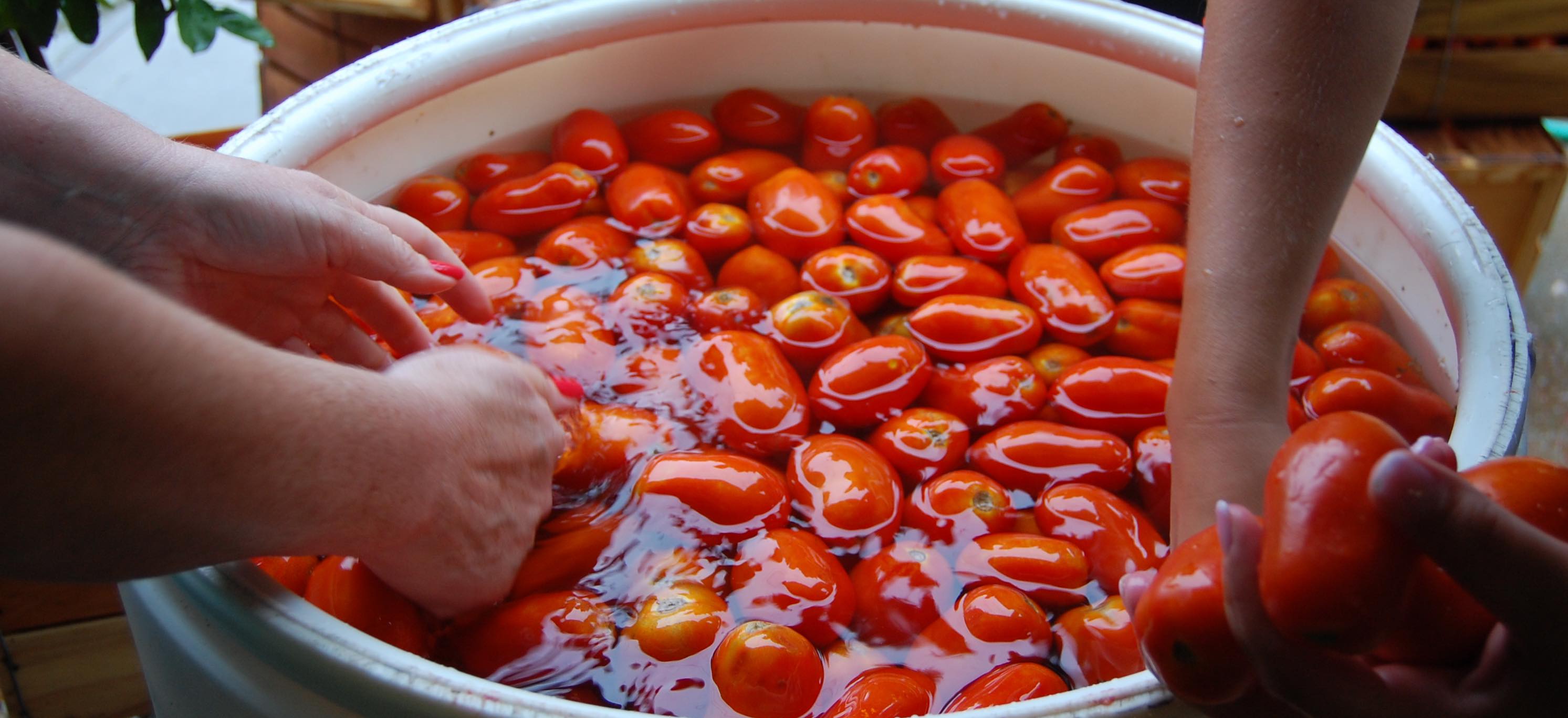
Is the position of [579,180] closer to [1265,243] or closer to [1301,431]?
[1265,243]

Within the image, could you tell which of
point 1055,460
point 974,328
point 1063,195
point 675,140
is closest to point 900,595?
point 1055,460

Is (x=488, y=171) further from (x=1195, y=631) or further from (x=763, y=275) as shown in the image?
(x=1195, y=631)

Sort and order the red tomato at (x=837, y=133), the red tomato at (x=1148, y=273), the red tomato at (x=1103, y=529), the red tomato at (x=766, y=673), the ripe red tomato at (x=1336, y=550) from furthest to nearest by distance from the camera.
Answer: the red tomato at (x=837, y=133), the red tomato at (x=1148, y=273), the red tomato at (x=1103, y=529), the red tomato at (x=766, y=673), the ripe red tomato at (x=1336, y=550)

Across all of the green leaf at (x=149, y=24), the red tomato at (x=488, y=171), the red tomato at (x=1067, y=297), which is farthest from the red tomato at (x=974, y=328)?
the green leaf at (x=149, y=24)

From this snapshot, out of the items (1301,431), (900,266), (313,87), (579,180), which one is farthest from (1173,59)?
(313,87)

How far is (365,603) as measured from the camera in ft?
2.09

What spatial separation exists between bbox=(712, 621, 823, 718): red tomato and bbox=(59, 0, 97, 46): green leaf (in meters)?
0.92

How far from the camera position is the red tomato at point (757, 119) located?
1163 millimetres

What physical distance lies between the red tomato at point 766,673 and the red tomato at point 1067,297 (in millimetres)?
422

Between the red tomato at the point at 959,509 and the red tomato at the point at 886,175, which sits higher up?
the red tomato at the point at 886,175

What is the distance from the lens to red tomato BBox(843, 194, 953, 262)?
1.00 m

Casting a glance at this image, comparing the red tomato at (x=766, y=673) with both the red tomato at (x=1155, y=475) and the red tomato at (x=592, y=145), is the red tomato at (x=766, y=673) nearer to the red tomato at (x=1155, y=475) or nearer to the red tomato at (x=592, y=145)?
the red tomato at (x=1155, y=475)

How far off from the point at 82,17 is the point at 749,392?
0.81 metres

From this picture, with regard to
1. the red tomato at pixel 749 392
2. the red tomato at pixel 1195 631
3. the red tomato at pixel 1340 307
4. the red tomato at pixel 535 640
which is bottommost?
the red tomato at pixel 535 640
